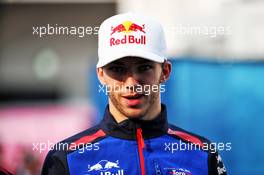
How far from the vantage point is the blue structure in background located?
2439 millimetres

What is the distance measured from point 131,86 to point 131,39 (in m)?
0.10

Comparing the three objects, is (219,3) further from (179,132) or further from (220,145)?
(179,132)

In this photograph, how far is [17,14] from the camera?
2725 mm

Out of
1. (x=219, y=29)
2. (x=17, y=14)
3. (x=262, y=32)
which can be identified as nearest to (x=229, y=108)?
(x=262, y=32)

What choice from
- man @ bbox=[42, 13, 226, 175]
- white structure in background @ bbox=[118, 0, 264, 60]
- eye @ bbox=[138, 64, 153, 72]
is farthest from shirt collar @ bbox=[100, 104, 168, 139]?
white structure in background @ bbox=[118, 0, 264, 60]

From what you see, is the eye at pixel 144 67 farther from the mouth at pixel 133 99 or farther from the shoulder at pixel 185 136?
the shoulder at pixel 185 136

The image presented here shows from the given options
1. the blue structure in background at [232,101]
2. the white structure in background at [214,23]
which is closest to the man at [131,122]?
the white structure in background at [214,23]

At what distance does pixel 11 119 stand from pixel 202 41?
145 centimetres

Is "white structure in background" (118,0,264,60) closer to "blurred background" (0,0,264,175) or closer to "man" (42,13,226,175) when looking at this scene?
"blurred background" (0,0,264,175)

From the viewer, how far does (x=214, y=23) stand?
209cm

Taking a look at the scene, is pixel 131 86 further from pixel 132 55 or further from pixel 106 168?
pixel 106 168

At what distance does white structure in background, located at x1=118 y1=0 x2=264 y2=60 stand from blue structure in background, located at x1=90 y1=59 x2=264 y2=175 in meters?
0.06

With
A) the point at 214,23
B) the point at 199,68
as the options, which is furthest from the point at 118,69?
the point at 199,68

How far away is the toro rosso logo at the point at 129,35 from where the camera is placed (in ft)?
4.58
